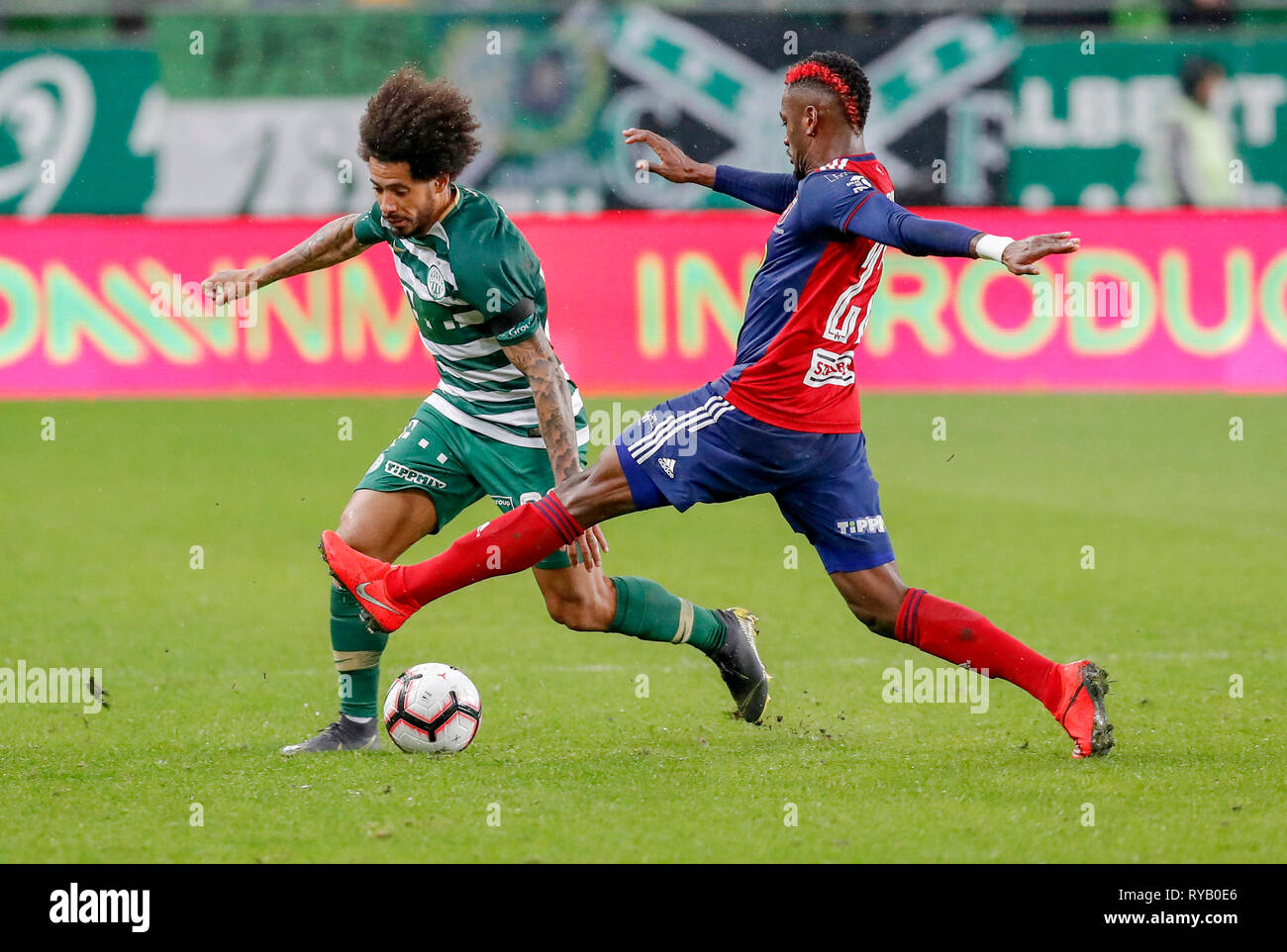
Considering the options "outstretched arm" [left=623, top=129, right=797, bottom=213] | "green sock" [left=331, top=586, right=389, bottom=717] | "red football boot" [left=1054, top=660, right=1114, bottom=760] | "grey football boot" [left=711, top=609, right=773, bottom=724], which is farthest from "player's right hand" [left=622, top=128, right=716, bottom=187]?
"red football boot" [left=1054, top=660, right=1114, bottom=760]

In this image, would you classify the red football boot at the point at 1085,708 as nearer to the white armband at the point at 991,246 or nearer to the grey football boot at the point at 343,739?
the white armband at the point at 991,246

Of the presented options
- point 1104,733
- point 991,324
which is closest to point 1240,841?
point 1104,733

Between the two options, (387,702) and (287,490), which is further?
(287,490)

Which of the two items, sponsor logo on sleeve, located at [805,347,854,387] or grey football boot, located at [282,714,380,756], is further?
grey football boot, located at [282,714,380,756]

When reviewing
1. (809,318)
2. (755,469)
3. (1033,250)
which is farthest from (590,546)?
(1033,250)

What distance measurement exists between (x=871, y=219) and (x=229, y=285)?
2400 millimetres

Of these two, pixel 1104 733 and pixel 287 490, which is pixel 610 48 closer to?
pixel 287 490

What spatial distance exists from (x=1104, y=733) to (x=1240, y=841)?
34.9 inches

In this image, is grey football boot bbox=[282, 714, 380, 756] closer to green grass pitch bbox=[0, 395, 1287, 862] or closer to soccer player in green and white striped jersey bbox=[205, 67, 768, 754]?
soccer player in green and white striped jersey bbox=[205, 67, 768, 754]

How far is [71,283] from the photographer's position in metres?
14.7

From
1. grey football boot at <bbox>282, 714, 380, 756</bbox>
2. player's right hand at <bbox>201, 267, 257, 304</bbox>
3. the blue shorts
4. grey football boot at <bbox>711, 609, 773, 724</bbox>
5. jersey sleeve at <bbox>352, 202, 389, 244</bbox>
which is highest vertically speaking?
jersey sleeve at <bbox>352, 202, 389, 244</bbox>

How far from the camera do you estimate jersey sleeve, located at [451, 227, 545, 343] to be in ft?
18.2

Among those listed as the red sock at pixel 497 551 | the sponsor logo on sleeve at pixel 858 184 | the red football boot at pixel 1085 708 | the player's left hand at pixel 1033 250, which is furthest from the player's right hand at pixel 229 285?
the red football boot at pixel 1085 708

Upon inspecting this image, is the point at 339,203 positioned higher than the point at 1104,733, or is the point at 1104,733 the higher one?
the point at 339,203
